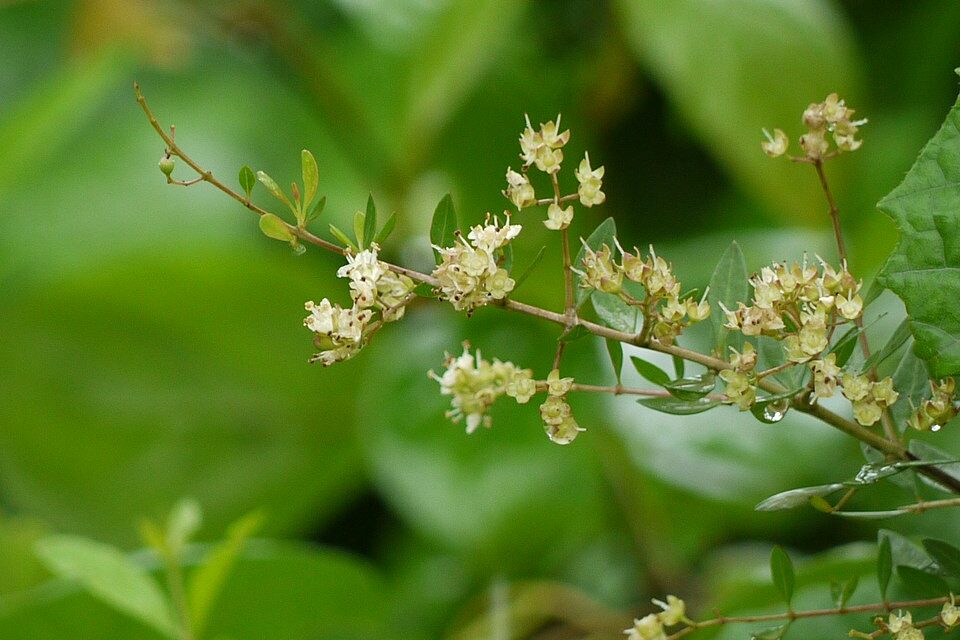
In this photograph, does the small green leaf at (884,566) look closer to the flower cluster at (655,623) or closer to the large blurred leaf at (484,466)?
the flower cluster at (655,623)

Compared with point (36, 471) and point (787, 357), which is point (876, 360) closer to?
point (787, 357)

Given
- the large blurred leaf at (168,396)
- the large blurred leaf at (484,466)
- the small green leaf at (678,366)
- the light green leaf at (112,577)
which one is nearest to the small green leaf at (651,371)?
the small green leaf at (678,366)

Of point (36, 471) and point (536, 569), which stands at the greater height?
point (36, 471)

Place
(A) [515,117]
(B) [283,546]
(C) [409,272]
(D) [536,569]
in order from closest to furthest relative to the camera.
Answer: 1. (C) [409,272]
2. (B) [283,546]
3. (D) [536,569]
4. (A) [515,117]

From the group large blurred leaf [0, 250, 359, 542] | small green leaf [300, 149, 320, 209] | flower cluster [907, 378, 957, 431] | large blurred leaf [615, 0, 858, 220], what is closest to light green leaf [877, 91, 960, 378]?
flower cluster [907, 378, 957, 431]

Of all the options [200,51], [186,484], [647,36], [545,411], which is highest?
[200,51]

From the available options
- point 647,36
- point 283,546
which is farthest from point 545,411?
point 647,36
